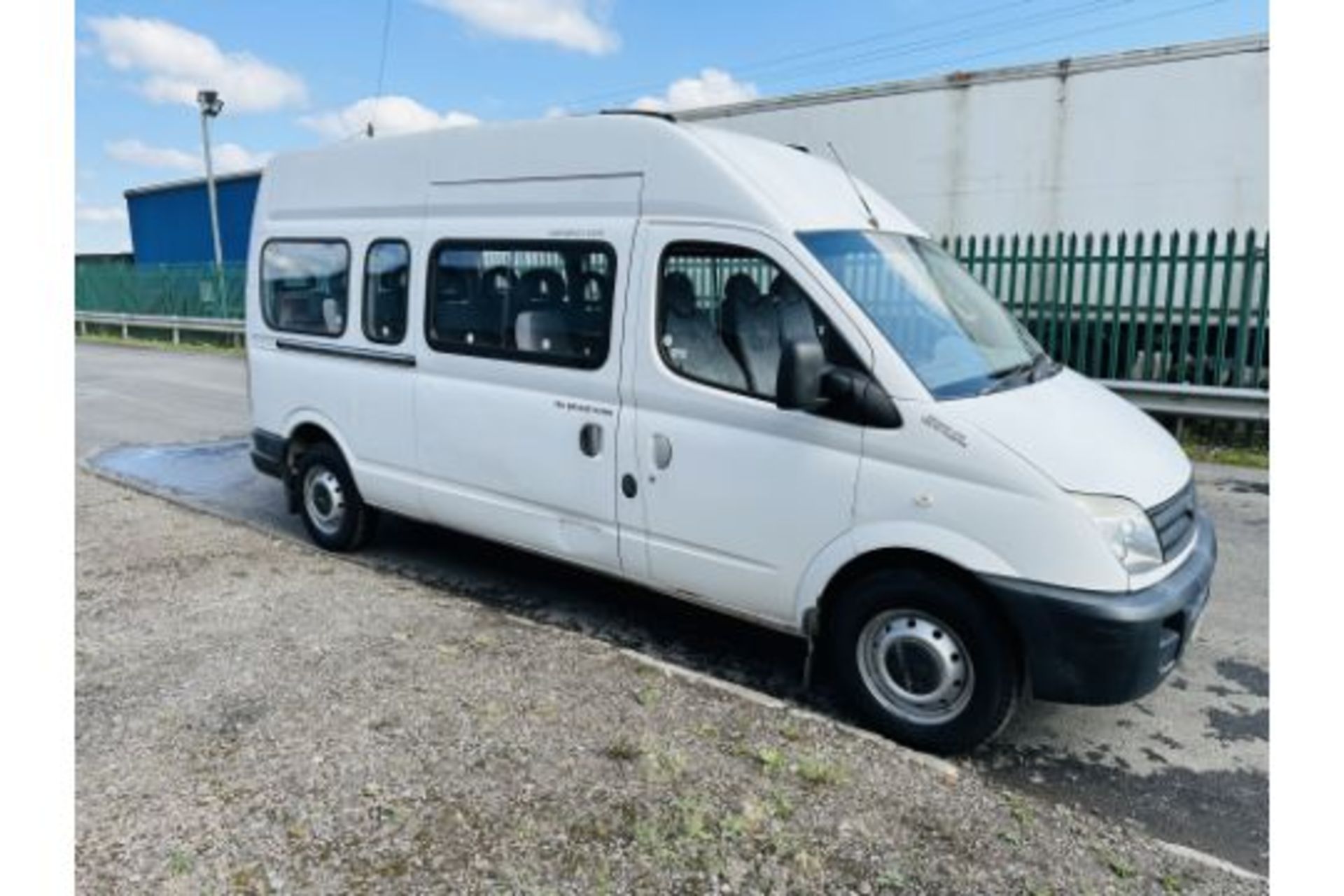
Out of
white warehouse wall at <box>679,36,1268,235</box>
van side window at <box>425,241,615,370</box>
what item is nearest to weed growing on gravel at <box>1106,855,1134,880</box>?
van side window at <box>425,241,615,370</box>

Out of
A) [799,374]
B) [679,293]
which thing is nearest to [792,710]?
[799,374]

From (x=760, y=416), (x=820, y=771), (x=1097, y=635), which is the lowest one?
(x=820, y=771)

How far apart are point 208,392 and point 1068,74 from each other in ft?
40.3

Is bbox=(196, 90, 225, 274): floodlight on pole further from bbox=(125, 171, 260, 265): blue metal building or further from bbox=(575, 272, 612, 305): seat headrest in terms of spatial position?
bbox=(575, 272, 612, 305): seat headrest

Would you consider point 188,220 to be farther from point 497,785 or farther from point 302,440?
point 497,785

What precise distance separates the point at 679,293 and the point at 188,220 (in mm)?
29880

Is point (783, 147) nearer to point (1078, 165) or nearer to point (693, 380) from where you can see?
point (693, 380)

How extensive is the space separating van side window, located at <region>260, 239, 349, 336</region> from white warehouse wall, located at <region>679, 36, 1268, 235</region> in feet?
22.6

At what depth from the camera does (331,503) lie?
19.0 feet

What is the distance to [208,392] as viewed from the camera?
1367 centimetres

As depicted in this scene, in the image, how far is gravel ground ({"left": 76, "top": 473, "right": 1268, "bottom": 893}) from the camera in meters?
2.70

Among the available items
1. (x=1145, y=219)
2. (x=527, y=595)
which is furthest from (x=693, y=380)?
(x=1145, y=219)

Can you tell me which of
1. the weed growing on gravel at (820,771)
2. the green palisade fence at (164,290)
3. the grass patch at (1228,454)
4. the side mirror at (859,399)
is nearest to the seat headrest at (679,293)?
the side mirror at (859,399)

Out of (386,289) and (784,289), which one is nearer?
(784,289)
